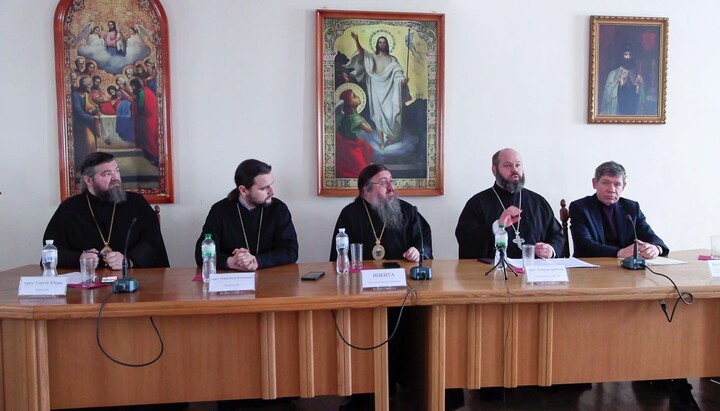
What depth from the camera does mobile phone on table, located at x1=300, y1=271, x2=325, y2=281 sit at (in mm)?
2332

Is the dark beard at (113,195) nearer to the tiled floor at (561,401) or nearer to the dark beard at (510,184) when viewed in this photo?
the tiled floor at (561,401)

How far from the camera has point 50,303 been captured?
6.16 ft

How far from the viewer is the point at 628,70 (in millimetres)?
3818

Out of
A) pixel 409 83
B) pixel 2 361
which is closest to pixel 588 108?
pixel 409 83

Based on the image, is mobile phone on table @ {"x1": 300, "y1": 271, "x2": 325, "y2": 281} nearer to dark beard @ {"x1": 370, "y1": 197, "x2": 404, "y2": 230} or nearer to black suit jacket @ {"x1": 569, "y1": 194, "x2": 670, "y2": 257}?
dark beard @ {"x1": 370, "y1": 197, "x2": 404, "y2": 230}

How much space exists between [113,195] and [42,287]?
1.14 metres

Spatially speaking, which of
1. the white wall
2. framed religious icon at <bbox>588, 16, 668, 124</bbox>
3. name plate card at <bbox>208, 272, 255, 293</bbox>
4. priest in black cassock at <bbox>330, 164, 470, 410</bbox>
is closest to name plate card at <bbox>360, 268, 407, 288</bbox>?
name plate card at <bbox>208, 272, 255, 293</bbox>

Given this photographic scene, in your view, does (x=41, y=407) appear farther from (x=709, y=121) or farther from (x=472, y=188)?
(x=709, y=121)

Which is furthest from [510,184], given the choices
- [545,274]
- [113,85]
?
[113,85]

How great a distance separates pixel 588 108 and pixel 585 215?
1.03 metres

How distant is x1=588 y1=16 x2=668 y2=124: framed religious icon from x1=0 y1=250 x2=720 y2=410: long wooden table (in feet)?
6.33

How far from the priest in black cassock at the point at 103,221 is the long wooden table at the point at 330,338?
0.76 metres

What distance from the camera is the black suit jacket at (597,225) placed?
3.21 metres

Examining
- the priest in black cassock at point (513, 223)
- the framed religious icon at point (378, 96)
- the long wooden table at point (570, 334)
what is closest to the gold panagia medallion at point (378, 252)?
the priest in black cassock at point (513, 223)
